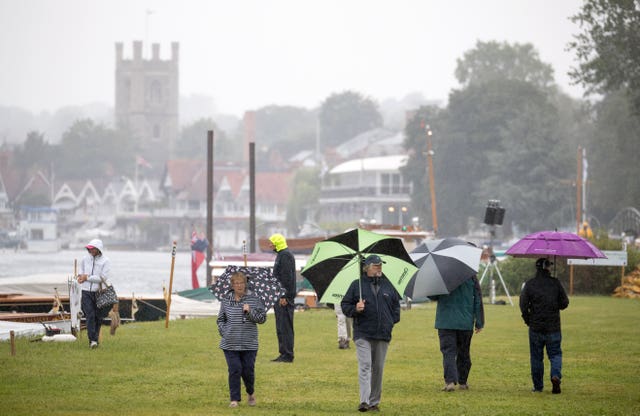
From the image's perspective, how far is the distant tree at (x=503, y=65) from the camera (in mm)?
159375

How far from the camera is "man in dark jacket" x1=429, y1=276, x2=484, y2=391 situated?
19125 millimetres

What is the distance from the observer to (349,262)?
17.4m

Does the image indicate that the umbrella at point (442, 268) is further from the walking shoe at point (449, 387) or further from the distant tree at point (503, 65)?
the distant tree at point (503, 65)

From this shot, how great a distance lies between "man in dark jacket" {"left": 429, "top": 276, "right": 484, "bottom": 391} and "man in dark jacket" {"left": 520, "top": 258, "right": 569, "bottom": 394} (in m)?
0.77

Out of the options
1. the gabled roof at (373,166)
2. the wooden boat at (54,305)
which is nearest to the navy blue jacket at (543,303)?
the wooden boat at (54,305)

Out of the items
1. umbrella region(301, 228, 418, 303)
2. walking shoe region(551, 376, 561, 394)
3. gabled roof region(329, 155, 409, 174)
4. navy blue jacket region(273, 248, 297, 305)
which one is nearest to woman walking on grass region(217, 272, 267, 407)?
umbrella region(301, 228, 418, 303)

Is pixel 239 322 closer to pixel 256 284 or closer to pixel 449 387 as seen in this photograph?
pixel 256 284

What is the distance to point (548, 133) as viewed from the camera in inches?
4513

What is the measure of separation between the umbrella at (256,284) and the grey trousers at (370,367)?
130 cm

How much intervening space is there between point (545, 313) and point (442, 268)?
1.60 meters

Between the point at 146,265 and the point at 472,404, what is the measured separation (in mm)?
119981

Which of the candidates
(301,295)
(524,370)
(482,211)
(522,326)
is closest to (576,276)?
(301,295)

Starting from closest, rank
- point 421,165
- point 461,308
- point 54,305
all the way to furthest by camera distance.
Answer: point 461,308 < point 54,305 < point 421,165

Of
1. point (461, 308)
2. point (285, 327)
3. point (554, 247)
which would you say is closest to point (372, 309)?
point (461, 308)
